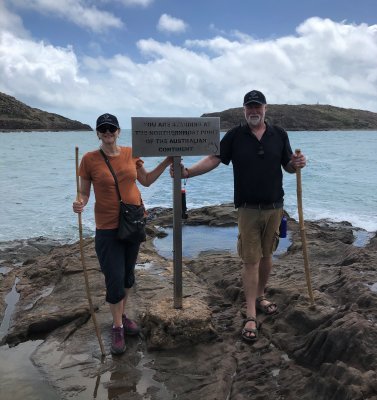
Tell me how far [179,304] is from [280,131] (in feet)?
7.92

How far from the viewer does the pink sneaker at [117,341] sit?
498 centimetres

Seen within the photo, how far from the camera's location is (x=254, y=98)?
4.91 metres

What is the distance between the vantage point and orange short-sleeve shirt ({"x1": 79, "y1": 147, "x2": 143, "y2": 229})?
4.73 m

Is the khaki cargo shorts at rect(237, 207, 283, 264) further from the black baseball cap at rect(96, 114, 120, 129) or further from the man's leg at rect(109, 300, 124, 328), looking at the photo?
the black baseball cap at rect(96, 114, 120, 129)

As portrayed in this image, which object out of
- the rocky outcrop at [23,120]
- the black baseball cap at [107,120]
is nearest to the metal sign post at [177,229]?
the black baseball cap at [107,120]

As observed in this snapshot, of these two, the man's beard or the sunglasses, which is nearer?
the sunglasses

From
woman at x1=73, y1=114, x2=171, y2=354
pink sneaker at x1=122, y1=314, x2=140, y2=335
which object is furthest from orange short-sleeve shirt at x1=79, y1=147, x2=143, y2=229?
pink sneaker at x1=122, y1=314, x2=140, y2=335

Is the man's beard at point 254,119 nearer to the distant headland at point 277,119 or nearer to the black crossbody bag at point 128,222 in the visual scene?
the black crossbody bag at point 128,222

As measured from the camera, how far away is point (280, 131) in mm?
5219

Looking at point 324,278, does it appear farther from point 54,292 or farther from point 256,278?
point 54,292

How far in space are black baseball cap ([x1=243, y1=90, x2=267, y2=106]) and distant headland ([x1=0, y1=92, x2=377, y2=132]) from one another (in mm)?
119703

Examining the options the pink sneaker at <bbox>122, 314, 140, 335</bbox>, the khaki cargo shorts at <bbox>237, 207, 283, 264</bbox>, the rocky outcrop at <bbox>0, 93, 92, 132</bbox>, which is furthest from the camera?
the rocky outcrop at <bbox>0, 93, 92, 132</bbox>

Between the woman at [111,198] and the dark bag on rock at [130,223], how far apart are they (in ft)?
0.20

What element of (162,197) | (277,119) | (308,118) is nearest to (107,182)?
(162,197)
